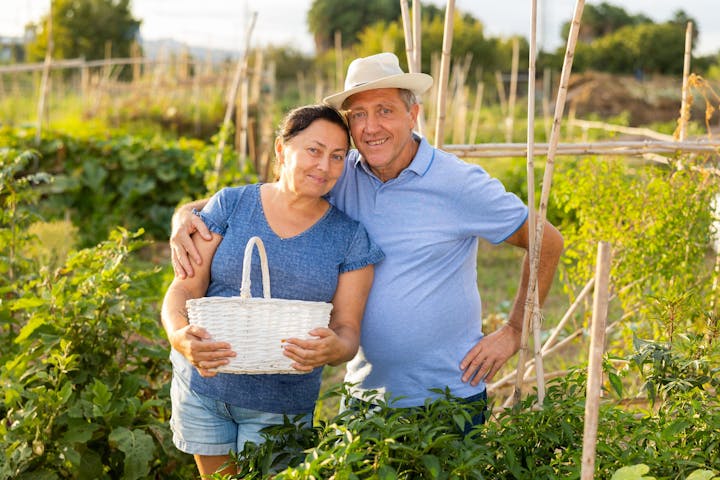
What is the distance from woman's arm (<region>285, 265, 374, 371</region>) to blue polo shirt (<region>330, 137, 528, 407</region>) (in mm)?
81

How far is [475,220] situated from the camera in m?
2.02

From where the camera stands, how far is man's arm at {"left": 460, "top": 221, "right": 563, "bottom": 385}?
206 cm

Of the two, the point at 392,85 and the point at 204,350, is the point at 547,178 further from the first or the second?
the point at 204,350

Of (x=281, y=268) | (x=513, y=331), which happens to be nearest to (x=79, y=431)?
(x=281, y=268)

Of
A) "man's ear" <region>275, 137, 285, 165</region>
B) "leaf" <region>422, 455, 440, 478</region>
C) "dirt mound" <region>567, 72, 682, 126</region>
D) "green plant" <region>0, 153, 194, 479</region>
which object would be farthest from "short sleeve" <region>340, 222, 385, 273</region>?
"dirt mound" <region>567, 72, 682, 126</region>

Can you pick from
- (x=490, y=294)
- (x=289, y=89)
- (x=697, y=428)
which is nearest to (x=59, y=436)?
(x=697, y=428)

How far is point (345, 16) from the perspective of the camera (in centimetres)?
3884

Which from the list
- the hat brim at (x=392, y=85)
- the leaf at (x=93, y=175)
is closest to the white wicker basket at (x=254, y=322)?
the hat brim at (x=392, y=85)

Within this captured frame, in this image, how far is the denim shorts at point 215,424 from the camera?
1965mm

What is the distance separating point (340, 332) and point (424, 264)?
11.7 inches

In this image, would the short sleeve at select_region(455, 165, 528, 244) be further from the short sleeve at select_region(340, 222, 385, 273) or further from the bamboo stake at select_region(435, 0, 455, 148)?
the bamboo stake at select_region(435, 0, 455, 148)

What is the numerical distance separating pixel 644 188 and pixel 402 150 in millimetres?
1309

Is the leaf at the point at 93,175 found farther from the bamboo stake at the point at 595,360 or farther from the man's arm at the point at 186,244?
the bamboo stake at the point at 595,360

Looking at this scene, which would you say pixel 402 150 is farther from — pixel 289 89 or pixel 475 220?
pixel 289 89
